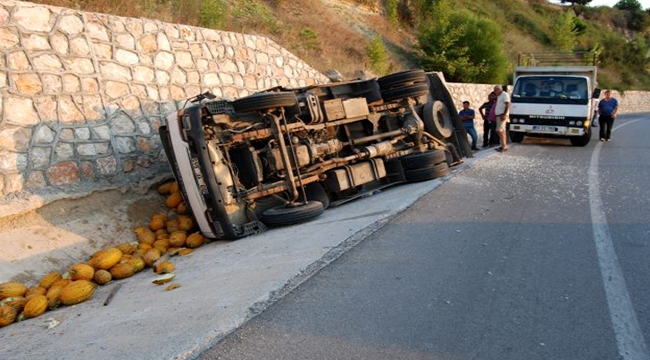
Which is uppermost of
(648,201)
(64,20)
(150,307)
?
(64,20)

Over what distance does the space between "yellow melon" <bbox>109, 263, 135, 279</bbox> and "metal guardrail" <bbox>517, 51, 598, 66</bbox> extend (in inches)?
824

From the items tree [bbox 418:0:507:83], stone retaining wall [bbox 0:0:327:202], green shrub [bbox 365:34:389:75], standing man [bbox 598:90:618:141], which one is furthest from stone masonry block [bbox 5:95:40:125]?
tree [bbox 418:0:507:83]

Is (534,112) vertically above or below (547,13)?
below

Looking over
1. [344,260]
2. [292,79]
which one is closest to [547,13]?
[292,79]

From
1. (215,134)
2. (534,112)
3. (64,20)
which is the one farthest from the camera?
(534,112)

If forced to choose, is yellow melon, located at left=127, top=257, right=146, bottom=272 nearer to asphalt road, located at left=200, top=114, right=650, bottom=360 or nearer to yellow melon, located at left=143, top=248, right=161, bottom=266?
yellow melon, located at left=143, top=248, right=161, bottom=266

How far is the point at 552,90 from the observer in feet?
46.9

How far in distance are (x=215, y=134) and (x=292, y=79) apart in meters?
6.59

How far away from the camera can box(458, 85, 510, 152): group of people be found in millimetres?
12430

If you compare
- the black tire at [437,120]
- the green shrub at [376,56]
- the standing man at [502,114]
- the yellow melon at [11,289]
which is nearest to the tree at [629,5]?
the green shrub at [376,56]

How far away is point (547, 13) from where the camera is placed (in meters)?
55.6

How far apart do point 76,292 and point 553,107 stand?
12930 mm

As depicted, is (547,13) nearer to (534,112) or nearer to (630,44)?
(630,44)

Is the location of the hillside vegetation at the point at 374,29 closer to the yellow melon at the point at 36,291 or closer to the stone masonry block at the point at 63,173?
the stone masonry block at the point at 63,173
